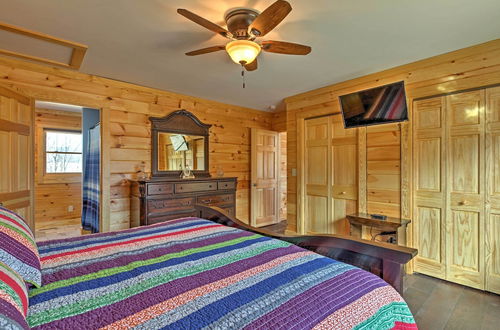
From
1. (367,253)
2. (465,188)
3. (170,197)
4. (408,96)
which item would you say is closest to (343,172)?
(408,96)

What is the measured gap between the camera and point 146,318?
2.47 ft

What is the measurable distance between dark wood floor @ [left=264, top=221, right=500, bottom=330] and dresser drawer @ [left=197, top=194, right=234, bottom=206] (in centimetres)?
253

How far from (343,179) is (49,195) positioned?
555cm

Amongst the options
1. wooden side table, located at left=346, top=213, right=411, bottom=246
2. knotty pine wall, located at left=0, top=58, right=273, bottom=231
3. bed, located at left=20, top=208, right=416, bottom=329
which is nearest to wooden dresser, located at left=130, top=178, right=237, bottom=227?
knotty pine wall, located at left=0, top=58, right=273, bottom=231

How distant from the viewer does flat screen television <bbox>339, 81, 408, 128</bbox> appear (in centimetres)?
280

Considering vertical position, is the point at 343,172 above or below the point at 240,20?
below

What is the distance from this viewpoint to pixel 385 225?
272cm

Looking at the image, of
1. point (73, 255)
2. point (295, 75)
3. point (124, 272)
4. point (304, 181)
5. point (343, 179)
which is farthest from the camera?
point (304, 181)

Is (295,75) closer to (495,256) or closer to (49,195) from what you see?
(495,256)

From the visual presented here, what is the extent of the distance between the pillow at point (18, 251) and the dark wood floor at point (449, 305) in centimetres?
244

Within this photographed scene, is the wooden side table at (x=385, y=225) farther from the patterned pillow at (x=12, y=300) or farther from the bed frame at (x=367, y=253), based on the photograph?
the patterned pillow at (x=12, y=300)

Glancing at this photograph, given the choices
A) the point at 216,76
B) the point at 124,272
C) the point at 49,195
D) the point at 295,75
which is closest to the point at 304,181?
the point at 295,75

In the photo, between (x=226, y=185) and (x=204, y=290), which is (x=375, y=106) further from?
(x=204, y=290)

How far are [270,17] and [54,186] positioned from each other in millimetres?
5567
